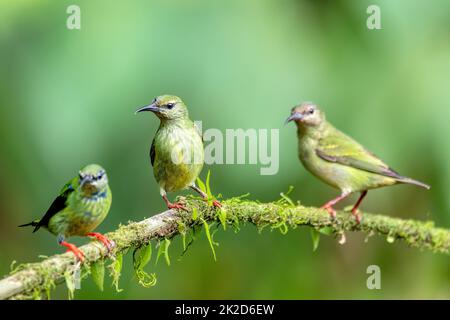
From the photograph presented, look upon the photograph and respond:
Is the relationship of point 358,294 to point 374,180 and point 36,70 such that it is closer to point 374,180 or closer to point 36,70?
point 374,180

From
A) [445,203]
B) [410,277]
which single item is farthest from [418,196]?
[445,203]

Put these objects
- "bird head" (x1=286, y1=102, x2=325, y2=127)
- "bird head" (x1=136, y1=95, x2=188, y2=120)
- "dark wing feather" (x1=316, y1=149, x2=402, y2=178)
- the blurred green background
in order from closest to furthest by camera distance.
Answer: "dark wing feather" (x1=316, y1=149, x2=402, y2=178) < "bird head" (x1=286, y1=102, x2=325, y2=127) < "bird head" (x1=136, y1=95, x2=188, y2=120) < the blurred green background

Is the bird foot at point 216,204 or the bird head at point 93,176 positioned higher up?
the bird head at point 93,176

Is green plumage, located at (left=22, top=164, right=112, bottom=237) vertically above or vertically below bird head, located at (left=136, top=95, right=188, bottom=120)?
below

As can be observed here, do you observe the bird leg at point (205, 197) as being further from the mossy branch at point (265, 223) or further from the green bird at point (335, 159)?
the green bird at point (335, 159)

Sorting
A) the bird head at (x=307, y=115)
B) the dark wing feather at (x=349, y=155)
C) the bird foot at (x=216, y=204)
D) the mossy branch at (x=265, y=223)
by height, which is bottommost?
the mossy branch at (x=265, y=223)

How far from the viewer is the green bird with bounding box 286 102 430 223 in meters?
5.05

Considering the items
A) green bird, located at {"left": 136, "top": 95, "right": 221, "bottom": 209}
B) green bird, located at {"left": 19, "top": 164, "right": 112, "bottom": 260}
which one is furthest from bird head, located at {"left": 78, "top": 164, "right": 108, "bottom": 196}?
green bird, located at {"left": 136, "top": 95, "right": 221, "bottom": 209}

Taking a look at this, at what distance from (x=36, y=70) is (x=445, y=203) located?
3.15 meters

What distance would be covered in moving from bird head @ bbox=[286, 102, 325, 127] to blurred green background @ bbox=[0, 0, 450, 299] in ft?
2.16

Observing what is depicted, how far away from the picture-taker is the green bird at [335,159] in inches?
199

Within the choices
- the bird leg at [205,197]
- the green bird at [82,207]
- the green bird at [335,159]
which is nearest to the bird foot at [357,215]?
the green bird at [335,159]

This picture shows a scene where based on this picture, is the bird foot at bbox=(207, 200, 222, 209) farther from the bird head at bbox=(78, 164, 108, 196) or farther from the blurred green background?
the blurred green background

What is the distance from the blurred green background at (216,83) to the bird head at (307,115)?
66cm
